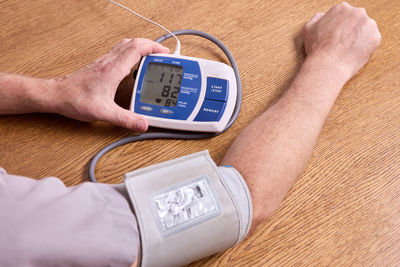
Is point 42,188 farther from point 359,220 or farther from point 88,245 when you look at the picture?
point 359,220

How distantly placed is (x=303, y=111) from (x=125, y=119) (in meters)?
0.34

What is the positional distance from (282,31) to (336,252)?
501 mm

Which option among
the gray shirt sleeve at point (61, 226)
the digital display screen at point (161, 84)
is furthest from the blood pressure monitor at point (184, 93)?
the gray shirt sleeve at point (61, 226)

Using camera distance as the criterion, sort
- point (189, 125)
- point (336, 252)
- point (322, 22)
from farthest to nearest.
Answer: point (322, 22) < point (189, 125) < point (336, 252)

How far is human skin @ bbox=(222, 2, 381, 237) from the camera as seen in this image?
23.6 inches

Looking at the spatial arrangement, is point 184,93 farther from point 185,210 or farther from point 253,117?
point 185,210

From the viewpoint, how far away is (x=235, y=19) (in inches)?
33.8

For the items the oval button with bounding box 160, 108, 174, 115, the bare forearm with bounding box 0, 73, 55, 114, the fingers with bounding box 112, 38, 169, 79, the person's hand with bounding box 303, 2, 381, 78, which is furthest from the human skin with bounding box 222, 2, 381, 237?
the bare forearm with bounding box 0, 73, 55, 114

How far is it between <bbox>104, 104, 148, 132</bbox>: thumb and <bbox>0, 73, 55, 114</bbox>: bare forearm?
0.13m

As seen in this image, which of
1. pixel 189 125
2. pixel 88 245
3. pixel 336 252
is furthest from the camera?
pixel 189 125

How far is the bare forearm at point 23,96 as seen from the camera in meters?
0.70

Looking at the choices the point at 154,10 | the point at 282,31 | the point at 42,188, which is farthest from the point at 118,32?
the point at 42,188

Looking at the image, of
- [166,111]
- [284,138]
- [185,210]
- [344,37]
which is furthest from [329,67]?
[185,210]

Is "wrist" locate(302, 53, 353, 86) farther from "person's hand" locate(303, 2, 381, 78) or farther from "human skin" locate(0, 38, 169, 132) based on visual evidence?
"human skin" locate(0, 38, 169, 132)
